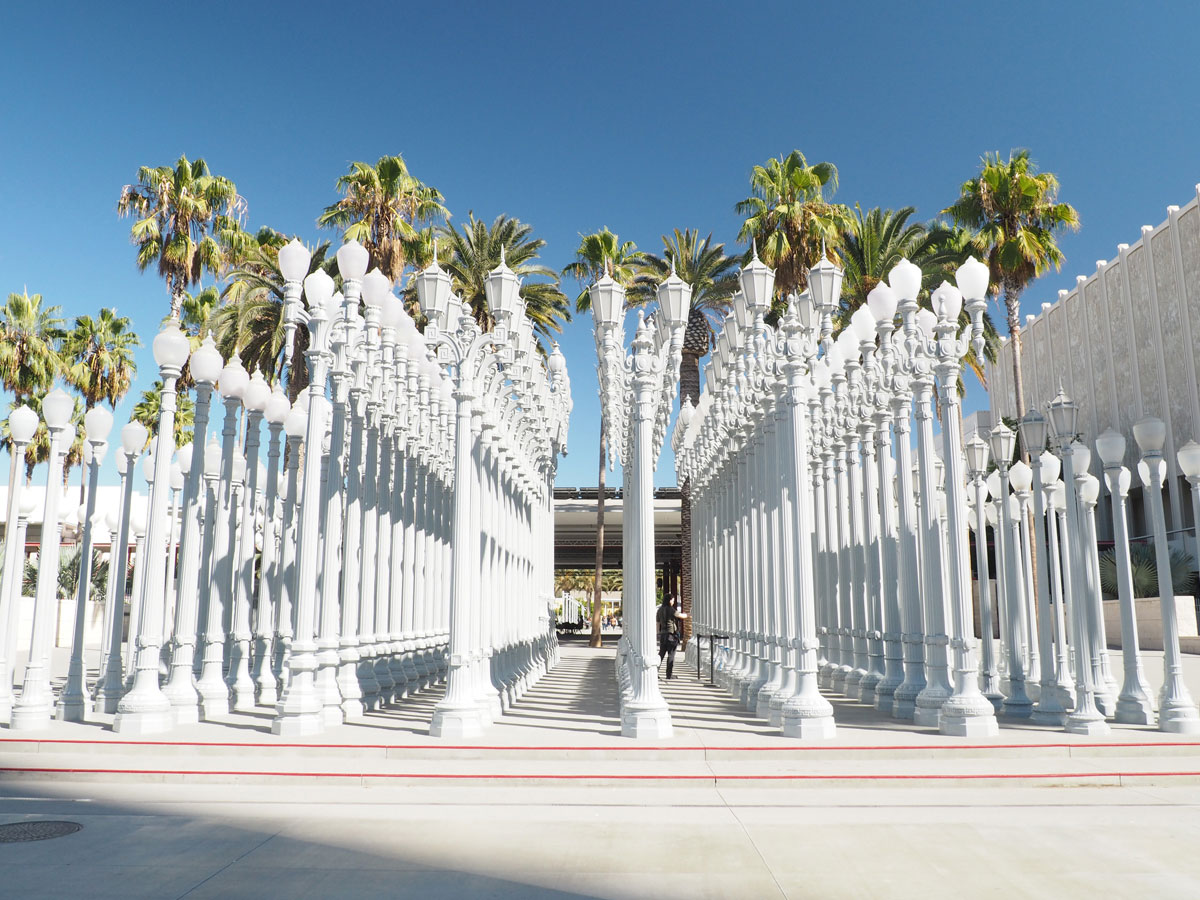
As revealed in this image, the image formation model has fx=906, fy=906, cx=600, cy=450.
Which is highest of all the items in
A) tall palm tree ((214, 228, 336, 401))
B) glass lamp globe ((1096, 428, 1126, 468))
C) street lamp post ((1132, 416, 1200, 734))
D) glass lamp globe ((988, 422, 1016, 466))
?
tall palm tree ((214, 228, 336, 401))

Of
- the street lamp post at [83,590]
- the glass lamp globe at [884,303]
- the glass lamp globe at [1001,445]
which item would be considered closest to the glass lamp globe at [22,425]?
the street lamp post at [83,590]

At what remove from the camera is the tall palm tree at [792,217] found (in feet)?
90.5

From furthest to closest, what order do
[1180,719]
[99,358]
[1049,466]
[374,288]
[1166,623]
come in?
[99,358], [1049,466], [374,288], [1166,623], [1180,719]

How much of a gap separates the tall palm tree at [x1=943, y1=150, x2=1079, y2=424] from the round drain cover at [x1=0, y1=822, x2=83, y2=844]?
3004 cm

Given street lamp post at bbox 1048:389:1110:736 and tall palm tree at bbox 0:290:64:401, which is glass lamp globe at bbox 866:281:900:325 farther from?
tall palm tree at bbox 0:290:64:401

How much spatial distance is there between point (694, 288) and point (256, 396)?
19428 mm

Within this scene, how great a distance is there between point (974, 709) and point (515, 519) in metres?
10.2

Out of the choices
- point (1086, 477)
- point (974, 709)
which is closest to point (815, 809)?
point (974, 709)

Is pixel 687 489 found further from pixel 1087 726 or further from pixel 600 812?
pixel 600 812

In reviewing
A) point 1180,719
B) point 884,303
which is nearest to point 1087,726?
point 1180,719

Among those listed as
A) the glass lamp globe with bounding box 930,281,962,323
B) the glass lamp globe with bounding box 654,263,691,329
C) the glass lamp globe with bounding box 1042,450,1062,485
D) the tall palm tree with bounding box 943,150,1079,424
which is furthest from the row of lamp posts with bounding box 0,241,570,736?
the tall palm tree with bounding box 943,150,1079,424

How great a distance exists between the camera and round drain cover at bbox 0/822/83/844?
260 inches

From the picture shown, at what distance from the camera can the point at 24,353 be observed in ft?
120

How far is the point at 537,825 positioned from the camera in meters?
7.06
